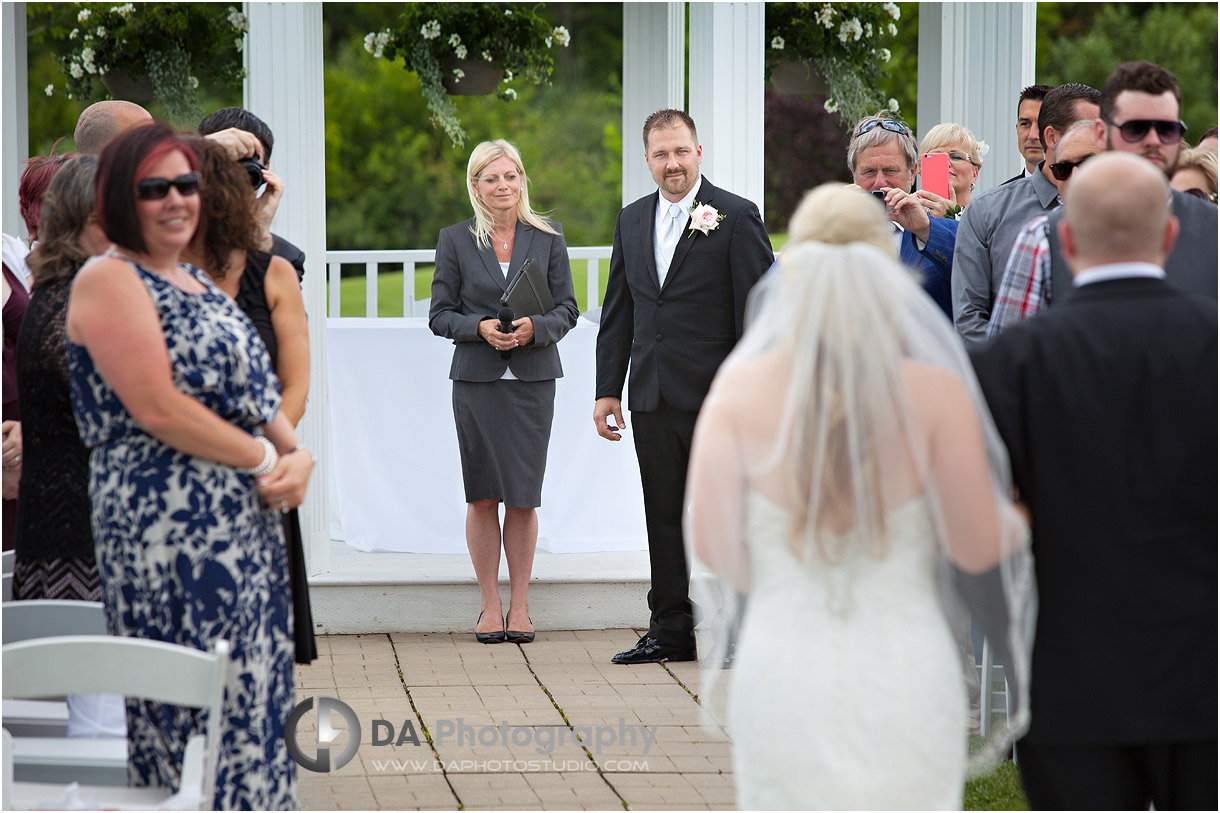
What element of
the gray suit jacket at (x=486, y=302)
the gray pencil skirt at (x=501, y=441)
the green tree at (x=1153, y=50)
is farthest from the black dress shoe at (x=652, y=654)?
the green tree at (x=1153, y=50)

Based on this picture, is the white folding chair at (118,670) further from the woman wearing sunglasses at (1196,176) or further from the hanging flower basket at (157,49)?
the hanging flower basket at (157,49)

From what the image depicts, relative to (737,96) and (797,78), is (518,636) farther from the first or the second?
(797,78)

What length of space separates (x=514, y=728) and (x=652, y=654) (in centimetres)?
106

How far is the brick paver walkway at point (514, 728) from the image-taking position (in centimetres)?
383

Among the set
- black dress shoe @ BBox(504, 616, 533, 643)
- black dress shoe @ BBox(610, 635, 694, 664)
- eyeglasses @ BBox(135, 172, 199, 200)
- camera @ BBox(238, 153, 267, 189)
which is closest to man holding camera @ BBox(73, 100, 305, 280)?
camera @ BBox(238, 153, 267, 189)

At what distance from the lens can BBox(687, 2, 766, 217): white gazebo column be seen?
5.81 m

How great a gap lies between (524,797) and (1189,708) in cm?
205

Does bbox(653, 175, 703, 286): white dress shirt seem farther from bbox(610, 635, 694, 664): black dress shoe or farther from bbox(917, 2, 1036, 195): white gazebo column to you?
bbox(610, 635, 694, 664): black dress shoe

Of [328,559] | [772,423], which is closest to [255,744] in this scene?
[772,423]

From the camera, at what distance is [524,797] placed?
3797mm

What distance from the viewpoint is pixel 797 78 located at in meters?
7.46

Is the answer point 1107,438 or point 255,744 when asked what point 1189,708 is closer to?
point 1107,438

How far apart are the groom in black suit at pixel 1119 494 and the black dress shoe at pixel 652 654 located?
121 inches

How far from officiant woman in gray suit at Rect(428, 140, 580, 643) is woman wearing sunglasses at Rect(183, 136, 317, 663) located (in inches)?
84.5
